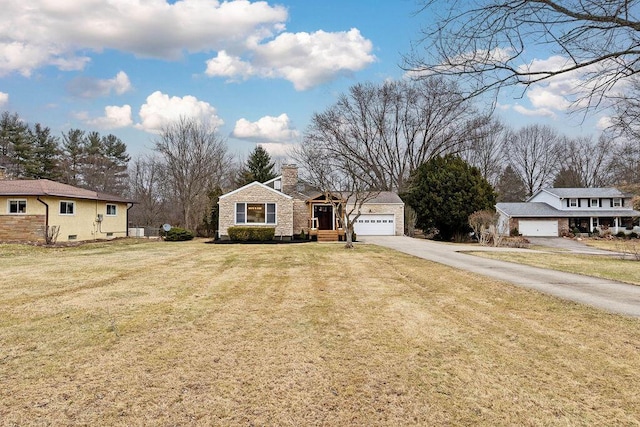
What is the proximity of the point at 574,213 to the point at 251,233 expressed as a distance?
31442 mm

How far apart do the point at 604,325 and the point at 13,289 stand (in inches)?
403

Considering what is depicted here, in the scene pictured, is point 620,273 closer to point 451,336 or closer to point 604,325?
point 604,325

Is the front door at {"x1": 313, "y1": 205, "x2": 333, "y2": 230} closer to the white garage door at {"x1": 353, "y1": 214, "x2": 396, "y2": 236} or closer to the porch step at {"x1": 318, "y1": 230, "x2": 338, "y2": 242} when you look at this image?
the porch step at {"x1": 318, "y1": 230, "x2": 338, "y2": 242}

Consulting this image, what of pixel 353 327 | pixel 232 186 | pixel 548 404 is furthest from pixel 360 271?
pixel 232 186

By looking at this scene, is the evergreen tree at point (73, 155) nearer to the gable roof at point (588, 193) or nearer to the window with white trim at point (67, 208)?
the window with white trim at point (67, 208)

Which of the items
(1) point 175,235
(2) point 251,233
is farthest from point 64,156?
(2) point 251,233

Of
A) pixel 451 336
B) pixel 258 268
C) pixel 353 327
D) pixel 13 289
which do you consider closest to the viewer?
pixel 451 336

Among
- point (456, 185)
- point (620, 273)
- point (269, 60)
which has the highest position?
point (269, 60)

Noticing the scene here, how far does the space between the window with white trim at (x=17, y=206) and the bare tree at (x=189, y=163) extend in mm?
10875

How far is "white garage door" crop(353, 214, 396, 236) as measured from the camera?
93.1 feet

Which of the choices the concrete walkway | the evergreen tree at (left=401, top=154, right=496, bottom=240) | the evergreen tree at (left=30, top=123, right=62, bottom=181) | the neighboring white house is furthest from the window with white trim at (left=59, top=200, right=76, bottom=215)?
the neighboring white house

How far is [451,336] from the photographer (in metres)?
4.62

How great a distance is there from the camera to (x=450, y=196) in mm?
27453

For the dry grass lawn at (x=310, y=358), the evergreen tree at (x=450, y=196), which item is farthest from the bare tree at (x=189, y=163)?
the dry grass lawn at (x=310, y=358)
